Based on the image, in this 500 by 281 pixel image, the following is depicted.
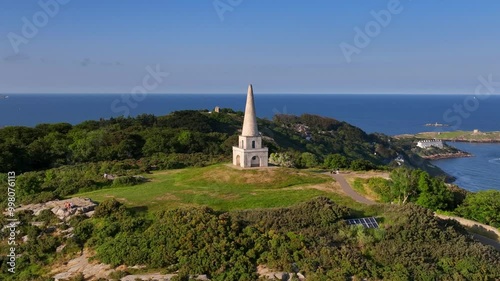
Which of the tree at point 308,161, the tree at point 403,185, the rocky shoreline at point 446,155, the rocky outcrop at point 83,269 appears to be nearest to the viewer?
the rocky outcrop at point 83,269

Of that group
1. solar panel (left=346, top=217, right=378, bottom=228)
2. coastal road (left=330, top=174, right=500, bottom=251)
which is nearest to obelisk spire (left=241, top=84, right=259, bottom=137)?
coastal road (left=330, top=174, right=500, bottom=251)

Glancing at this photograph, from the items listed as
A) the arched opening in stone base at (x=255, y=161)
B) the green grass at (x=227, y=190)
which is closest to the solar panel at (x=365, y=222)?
the green grass at (x=227, y=190)

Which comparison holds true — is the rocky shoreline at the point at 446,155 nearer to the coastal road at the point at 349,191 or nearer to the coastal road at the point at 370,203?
the coastal road at the point at 370,203

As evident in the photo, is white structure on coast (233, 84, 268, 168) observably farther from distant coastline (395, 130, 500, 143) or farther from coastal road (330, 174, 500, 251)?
distant coastline (395, 130, 500, 143)

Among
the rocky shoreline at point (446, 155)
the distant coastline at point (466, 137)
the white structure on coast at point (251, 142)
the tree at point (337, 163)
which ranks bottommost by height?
the rocky shoreline at point (446, 155)

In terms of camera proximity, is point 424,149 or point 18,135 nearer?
point 18,135

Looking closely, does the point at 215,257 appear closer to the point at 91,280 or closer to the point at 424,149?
the point at 91,280

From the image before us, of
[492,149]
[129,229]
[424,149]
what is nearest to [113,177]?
[129,229]

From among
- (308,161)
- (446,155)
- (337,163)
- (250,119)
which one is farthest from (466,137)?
(250,119)
